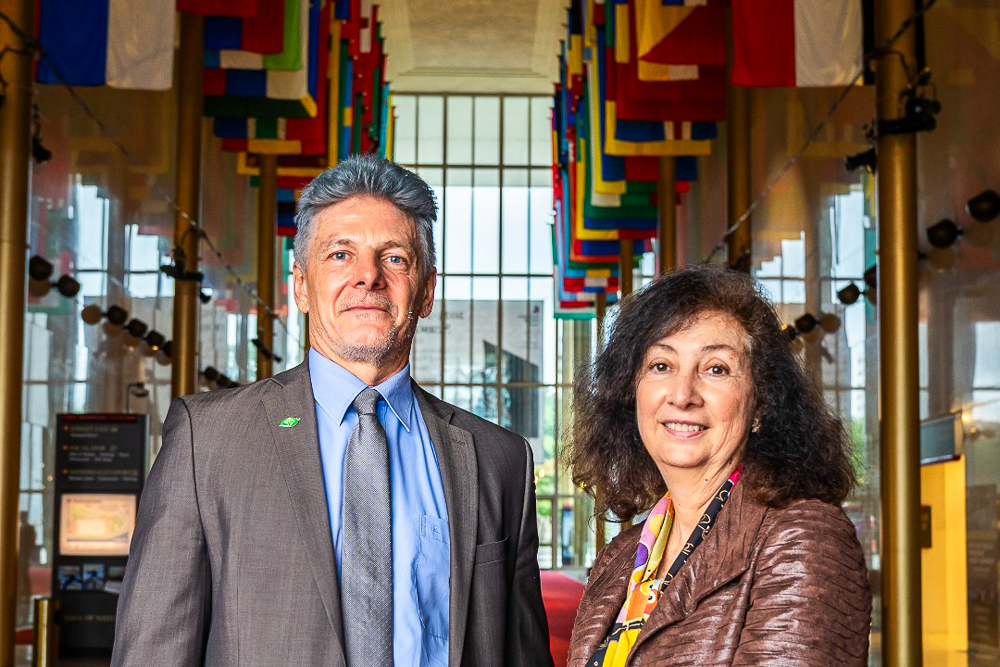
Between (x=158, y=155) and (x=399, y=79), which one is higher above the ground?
(x=399, y=79)

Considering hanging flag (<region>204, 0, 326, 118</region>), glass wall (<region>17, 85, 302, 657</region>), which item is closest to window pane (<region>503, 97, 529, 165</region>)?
glass wall (<region>17, 85, 302, 657</region>)

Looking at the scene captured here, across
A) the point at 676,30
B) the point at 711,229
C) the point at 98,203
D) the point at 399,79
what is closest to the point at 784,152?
the point at 676,30

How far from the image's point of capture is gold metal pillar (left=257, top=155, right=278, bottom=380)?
1941cm

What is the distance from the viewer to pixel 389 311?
9.66ft

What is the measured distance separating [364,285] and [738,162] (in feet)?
33.9

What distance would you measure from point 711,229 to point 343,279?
46.0 feet

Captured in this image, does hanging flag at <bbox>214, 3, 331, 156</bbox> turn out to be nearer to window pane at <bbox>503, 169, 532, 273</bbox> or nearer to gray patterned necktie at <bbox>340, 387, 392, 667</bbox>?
gray patterned necktie at <bbox>340, 387, 392, 667</bbox>

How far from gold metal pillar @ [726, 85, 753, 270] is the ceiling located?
49.0ft

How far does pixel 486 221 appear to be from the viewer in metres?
34.7

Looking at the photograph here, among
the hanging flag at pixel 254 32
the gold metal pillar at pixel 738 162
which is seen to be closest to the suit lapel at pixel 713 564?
the gold metal pillar at pixel 738 162

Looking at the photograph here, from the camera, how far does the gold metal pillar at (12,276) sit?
26.2 ft

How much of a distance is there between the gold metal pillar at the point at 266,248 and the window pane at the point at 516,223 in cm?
1381

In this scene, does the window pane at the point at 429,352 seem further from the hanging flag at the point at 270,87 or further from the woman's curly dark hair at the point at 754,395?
the woman's curly dark hair at the point at 754,395

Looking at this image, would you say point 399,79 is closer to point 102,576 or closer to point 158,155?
point 158,155
